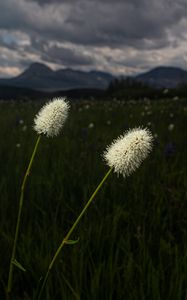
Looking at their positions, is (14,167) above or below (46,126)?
below

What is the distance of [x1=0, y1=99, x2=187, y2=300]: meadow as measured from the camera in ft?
9.47

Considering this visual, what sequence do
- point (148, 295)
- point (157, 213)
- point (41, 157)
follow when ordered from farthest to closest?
point (41, 157), point (157, 213), point (148, 295)

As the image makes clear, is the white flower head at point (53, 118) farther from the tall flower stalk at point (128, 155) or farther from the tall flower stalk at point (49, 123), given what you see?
the tall flower stalk at point (128, 155)

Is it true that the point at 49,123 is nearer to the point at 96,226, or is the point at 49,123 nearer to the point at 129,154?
the point at 129,154

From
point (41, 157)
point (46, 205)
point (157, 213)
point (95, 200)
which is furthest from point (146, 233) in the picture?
point (41, 157)

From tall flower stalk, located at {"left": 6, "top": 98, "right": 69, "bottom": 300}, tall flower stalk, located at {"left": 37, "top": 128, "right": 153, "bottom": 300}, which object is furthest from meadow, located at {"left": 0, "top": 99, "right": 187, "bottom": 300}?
tall flower stalk, located at {"left": 37, "top": 128, "right": 153, "bottom": 300}

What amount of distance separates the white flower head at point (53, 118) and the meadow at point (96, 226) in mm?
863

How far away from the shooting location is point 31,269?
307cm

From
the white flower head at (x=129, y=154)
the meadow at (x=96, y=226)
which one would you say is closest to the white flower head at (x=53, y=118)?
the white flower head at (x=129, y=154)

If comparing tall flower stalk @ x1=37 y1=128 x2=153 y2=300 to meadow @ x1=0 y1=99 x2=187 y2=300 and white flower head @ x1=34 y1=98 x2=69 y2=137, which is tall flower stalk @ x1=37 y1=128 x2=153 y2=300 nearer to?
white flower head @ x1=34 y1=98 x2=69 y2=137

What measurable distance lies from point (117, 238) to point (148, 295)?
95cm

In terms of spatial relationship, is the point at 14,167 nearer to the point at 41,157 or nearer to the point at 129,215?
the point at 41,157

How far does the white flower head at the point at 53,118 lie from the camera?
241 centimetres

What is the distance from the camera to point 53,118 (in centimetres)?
244
